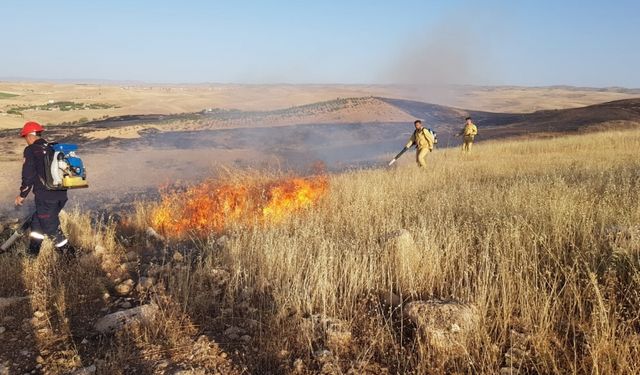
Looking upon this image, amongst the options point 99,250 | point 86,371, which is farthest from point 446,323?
point 99,250

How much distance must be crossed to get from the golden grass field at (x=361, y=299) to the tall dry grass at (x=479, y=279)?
2 cm

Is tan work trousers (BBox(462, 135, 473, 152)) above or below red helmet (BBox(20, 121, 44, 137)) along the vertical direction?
below

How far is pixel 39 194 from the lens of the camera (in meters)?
5.82

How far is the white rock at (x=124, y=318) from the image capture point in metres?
3.86

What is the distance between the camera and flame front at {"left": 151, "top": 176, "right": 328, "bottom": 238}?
707 centimetres

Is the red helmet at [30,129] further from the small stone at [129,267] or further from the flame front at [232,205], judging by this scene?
the flame front at [232,205]

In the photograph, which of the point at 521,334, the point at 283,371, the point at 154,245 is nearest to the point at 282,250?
the point at 283,371

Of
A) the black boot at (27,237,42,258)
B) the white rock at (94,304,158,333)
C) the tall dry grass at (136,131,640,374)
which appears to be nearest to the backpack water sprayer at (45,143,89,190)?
the black boot at (27,237,42,258)

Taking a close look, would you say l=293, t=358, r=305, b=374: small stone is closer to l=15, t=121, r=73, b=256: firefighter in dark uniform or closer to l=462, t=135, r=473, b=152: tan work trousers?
l=15, t=121, r=73, b=256: firefighter in dark uniform

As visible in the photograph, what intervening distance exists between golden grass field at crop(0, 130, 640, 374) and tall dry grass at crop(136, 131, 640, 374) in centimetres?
2

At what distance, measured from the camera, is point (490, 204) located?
5.99 m

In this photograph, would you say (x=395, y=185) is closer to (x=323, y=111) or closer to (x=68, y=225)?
(x=68, y=225)

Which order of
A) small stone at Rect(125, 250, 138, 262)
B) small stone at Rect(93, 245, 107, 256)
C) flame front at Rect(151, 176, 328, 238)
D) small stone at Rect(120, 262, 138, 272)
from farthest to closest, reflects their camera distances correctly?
1. flame front at Rect(151, 176, 328, 238)
2. small stone at Rect(125, 250, 138, 262)
3. small stone at Rect(93, 245, 107, 256)
4. small stone at Rect(120, 262, 138, 272)

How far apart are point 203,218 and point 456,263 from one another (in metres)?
4.48
